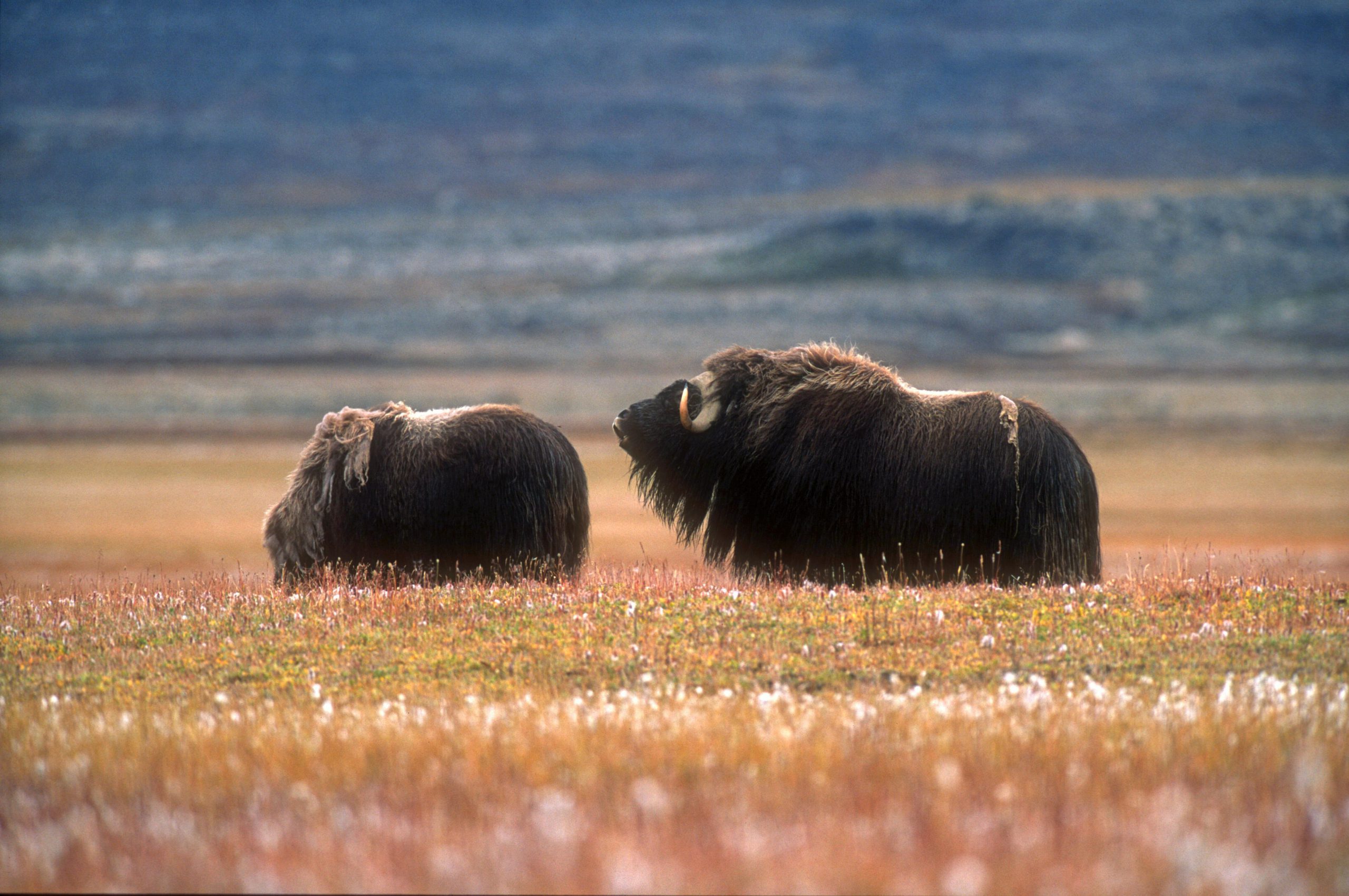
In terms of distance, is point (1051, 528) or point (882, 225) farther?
point (882, 225)

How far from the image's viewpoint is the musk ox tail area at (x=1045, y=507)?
11.9 meters

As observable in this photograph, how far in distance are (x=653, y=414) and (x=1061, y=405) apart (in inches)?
3361

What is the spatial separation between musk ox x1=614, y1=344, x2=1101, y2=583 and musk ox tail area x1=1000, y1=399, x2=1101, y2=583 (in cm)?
1

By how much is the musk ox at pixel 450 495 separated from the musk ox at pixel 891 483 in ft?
5.48

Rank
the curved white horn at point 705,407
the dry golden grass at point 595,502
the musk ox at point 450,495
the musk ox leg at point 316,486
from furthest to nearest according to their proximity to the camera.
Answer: the dry golden grass at point 595,502
the musk ox leg at point 316,486
the musk ox at point 450,495
the curved white horn at point 705,407

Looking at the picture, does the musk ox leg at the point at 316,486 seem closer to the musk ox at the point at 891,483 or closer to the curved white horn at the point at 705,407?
the curved white horn at the point at 705,407

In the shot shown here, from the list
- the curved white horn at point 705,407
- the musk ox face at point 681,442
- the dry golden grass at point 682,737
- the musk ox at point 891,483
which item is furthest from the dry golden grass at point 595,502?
the dry golden grass at point 682,737

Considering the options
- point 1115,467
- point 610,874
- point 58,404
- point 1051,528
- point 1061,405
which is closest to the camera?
point 610,874

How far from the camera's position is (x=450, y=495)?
43.7ft

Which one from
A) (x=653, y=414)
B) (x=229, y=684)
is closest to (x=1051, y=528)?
(x=653, y=414)

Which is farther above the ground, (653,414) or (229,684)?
(653,414)

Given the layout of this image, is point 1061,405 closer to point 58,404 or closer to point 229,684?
point 58,404

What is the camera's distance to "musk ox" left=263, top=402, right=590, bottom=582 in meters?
13.3

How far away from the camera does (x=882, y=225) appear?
198 meters
